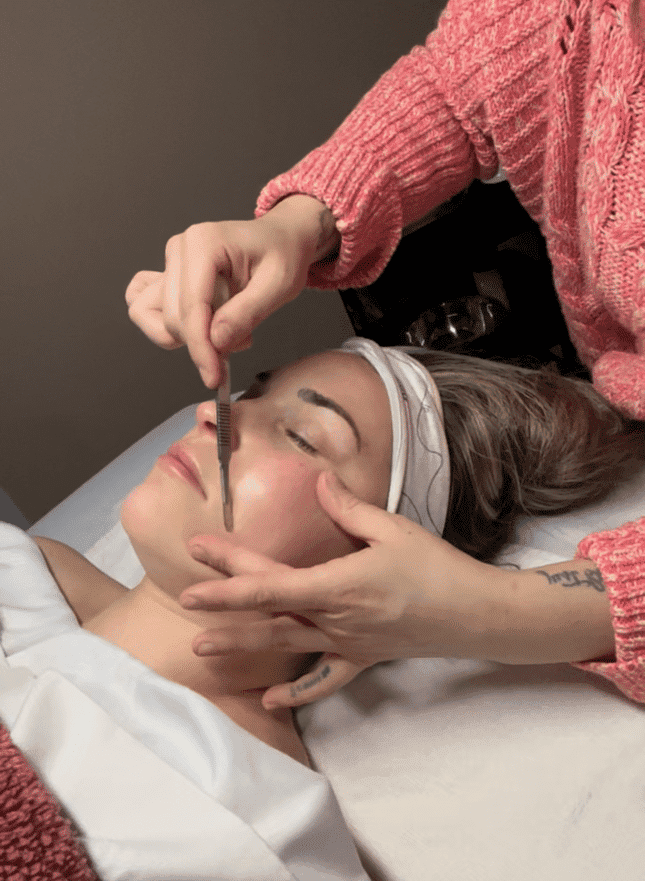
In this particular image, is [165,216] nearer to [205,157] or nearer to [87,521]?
[205,157]

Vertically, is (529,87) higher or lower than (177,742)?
higher

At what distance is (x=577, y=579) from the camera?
0.84 meters

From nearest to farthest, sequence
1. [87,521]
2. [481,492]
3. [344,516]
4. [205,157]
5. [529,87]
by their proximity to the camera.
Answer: [344,516]
[529,87]
[481,492]
[87,521]
[205,157]

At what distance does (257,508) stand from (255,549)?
5cm

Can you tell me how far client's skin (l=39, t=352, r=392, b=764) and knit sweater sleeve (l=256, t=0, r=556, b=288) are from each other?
21 centimetres

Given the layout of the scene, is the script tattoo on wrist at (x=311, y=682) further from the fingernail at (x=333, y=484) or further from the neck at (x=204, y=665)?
the fingernail at (x=333, y=484)

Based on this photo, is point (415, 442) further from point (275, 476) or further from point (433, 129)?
point (433, 129)

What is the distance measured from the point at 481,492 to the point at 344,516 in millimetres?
363

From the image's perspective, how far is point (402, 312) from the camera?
128cm

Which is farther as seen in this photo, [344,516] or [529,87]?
[529,87]

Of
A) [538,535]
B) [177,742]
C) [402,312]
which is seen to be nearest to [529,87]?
[402,312]

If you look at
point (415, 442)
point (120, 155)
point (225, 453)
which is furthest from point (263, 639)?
point (120, 155)

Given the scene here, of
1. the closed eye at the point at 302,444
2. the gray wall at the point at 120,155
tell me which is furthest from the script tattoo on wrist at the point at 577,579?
the gray wall at the point at 120,155

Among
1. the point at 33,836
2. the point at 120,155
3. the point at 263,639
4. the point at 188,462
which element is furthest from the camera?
the point at 120,155
